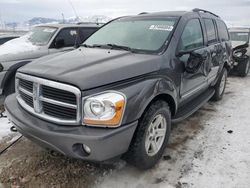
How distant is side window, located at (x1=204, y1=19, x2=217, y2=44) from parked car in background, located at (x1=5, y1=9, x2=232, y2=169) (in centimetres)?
68

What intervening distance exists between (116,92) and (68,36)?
3.93 metres

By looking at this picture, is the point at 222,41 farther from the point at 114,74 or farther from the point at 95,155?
the point at 95,155

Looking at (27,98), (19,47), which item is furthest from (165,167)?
(19,47)

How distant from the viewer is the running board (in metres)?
3.24

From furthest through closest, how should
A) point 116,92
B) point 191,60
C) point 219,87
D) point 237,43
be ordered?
point 237,43
point 219,87
point 191,60
point 116,92

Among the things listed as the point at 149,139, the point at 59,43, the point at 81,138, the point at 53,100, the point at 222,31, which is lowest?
the point at 149,139

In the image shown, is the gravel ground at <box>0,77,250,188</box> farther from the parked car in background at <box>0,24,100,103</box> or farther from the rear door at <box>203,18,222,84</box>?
the parked car in background at <box>0,24,100,103</box>

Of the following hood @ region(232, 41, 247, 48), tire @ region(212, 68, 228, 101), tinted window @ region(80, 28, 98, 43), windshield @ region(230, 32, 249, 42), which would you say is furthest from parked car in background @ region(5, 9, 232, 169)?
windshield @ region(230, 32, 249, 42)

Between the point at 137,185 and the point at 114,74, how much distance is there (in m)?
1.27

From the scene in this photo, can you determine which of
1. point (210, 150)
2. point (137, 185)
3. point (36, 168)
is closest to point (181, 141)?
point (210, 150)

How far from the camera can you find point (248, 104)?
17.1 ft

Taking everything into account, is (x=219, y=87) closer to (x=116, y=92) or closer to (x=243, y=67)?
(x=243, y=67)

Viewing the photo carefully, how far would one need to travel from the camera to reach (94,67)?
7.71 feet

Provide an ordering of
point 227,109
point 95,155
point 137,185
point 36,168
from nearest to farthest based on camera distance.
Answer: point 95,155 < point 137,185 < point 36,168 < point 227,109
